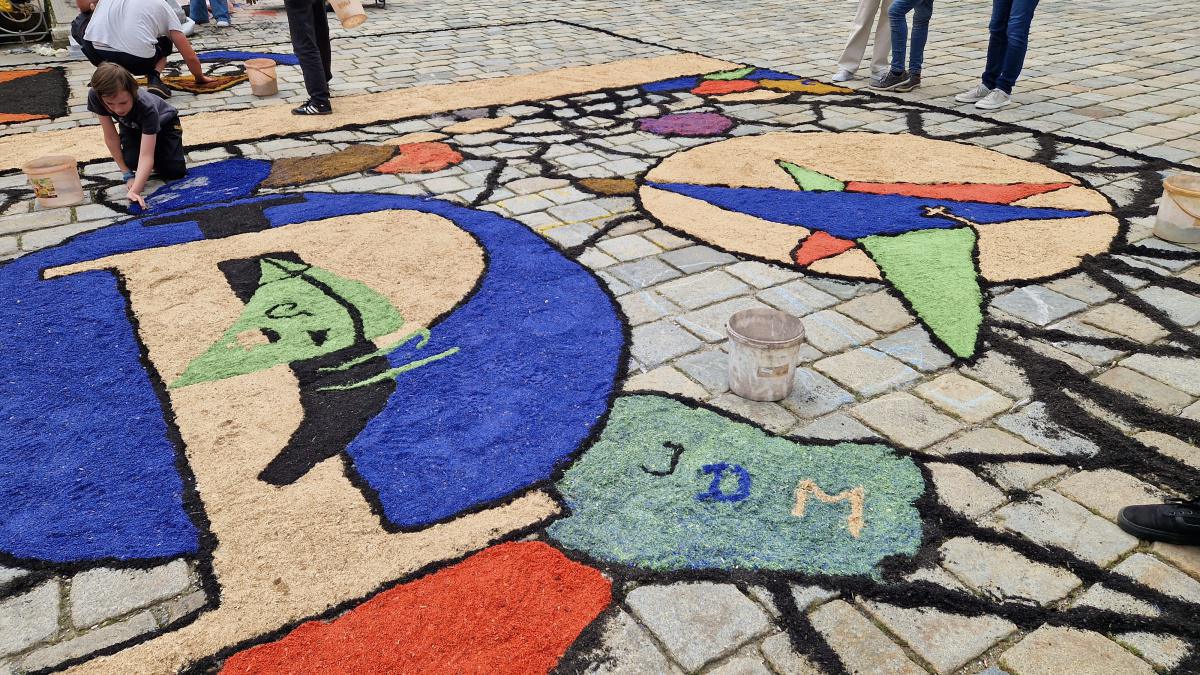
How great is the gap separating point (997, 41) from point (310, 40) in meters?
5.85

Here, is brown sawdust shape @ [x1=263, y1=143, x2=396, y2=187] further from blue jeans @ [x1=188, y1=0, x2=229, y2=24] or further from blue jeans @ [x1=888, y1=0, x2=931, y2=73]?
blue jeans @ [x1=188, y1=0, x2=229, y2=24]

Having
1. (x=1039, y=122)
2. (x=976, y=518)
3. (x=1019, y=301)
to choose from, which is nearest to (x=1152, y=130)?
(x=1039, y=122)

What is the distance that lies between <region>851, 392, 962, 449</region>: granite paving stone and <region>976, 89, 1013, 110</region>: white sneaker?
464cm

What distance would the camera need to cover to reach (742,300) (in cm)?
393

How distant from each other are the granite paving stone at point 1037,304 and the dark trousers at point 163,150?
5.27m

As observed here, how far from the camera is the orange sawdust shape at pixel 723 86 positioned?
751 cm

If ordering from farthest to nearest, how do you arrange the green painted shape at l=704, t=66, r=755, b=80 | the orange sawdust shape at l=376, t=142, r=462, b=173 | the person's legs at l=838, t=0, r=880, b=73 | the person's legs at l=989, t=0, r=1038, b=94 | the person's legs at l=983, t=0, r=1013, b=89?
the green painted shape at l=704, t=66, r=755, b=80
the person's legs at l=838, t=0, r=880, b=73
the person's legs at l=983, t=0, r=1013, b=89
the person's legs at l=989, t=0, r=1038, b=94
the orange sawdust shape at l=376, t=142, r=462, b=173

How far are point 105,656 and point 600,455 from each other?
1591 millimetres

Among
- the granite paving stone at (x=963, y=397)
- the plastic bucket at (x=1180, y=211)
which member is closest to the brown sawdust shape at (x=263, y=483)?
the granite paving stone at (x=963, y=397)

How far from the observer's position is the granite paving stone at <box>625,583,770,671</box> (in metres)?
2.15

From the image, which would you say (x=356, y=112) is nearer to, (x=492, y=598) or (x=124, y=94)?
(x=124, y=94)

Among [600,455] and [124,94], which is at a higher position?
[124,94]

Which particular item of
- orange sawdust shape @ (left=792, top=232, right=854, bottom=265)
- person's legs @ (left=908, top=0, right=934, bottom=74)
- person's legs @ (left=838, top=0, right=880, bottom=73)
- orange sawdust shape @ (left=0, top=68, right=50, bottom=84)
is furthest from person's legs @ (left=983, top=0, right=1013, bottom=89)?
orange sawdust shape @ (left=0, top=68, right=50, bottom=84)

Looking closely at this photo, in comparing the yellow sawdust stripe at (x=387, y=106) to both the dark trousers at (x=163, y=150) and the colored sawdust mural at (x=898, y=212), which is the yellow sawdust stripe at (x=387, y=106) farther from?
the colored sawdust mural at (x=898, y=212)
